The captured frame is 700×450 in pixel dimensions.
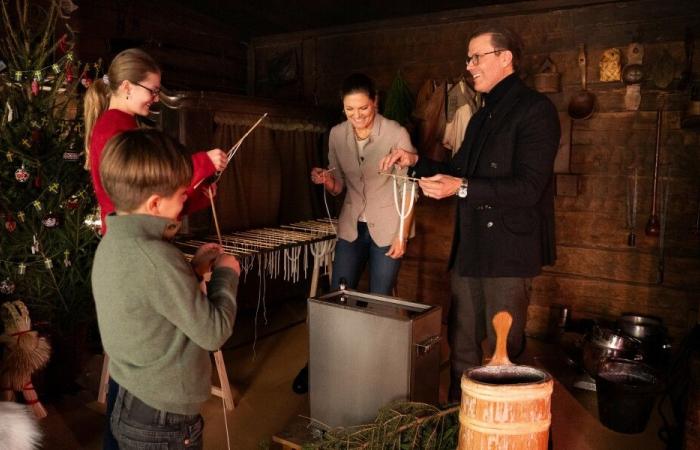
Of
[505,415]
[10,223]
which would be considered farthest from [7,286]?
[505,415]

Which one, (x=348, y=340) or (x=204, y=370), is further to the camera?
(x=348, y=340)

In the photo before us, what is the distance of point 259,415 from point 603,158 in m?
2.95

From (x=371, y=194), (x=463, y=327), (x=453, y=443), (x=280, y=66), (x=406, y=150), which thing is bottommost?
(x=453, y=443)

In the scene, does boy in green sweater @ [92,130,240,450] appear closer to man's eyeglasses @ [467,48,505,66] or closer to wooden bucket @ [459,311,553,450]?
wooden bucket @ [459,311,553,450]

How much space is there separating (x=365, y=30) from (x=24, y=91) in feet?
9.38

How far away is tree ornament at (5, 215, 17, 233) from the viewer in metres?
2.99

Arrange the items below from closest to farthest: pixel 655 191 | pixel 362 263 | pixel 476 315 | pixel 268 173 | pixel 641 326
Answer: pixel 476 315, pixel 362 263, pixel 641 326, pixel 655 191, pixel 268 173

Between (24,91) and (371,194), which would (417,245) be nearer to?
(371,194)

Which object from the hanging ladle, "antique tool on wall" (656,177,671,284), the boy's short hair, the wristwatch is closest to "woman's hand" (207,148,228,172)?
the boy's short hair

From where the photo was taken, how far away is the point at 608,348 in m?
3.38

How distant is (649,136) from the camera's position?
154 inches

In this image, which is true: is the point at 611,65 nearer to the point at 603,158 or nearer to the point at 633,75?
the point at 633,75

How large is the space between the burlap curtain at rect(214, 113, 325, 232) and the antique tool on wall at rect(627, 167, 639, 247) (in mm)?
2468

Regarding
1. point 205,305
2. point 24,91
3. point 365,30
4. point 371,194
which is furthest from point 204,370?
point 365,30
